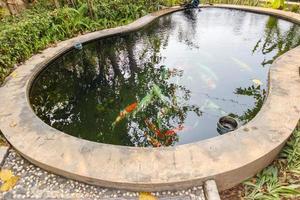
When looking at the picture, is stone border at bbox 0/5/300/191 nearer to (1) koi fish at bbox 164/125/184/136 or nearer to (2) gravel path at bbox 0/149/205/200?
(2) gravel path at bbox 0/149/205/200

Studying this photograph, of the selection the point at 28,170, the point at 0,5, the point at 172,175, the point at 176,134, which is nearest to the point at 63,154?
the point at 28,170

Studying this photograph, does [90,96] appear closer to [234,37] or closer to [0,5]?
[234,37]

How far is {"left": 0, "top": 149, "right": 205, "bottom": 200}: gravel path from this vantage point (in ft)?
9.25

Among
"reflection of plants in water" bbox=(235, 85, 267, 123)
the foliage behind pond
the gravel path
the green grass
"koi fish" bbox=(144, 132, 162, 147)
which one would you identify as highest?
the foliage behind pond

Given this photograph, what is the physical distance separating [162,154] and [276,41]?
603 cm

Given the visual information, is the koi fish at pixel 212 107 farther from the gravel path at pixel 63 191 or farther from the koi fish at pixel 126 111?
the gravel path at pixel 63 191

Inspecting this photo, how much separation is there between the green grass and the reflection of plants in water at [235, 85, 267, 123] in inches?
36.7

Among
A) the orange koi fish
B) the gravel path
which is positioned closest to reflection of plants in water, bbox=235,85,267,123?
the orange koi fish

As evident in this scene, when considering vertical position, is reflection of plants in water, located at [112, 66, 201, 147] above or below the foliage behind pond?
below

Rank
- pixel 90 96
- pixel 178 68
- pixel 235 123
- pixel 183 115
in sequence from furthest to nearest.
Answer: pixel 178 68 → pixel 90 96 → pixel 183 115 → pixel 235 123

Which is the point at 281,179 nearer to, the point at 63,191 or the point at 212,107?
the point at 212,107

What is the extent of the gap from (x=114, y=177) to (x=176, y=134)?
1.50 m

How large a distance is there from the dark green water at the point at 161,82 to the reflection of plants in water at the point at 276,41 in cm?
3

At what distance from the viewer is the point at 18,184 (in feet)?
9.87
